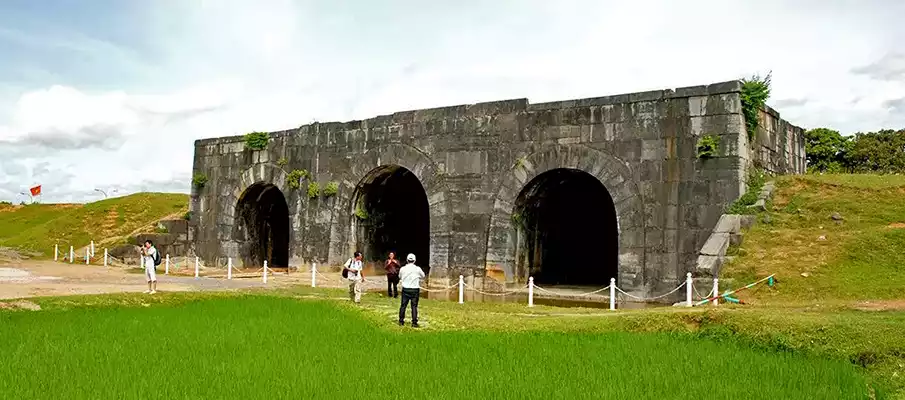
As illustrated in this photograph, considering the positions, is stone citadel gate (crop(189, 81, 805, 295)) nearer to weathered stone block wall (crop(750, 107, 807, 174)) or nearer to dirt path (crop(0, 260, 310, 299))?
weathered stone block wall (crop(750, 107, 807, 174))

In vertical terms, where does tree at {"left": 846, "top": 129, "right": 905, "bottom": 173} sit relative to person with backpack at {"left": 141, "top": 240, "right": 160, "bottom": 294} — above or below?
above

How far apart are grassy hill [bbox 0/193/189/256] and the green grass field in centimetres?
2213

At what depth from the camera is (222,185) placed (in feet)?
82.6

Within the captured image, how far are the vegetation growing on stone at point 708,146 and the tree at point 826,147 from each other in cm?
2143

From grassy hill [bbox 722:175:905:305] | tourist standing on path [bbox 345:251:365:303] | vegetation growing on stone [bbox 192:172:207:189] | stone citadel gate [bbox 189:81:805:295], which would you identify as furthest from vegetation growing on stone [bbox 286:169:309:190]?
grassy hill [bbox 722:175:905:305]

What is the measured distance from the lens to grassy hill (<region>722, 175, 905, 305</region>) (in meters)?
12.7

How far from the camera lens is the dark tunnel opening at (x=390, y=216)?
72.2ft

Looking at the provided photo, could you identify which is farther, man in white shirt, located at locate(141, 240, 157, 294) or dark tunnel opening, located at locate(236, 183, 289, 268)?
dark tunnel opening, located at locate(236, 183, 289, 268)

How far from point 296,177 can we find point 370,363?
50.1ft

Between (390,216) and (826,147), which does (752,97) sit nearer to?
(390,216)

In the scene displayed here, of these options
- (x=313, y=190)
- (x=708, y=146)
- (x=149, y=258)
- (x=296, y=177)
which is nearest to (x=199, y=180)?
(x=296, y=177)

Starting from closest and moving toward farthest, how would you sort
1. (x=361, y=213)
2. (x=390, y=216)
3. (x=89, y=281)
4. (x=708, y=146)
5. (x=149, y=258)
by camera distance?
1. (x=149, y=258)
2. (x=708, y=146)
3. (x=89, y=281)
4. (x=361, y=213)
5. (x=390, y=216)

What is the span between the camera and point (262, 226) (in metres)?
26.2

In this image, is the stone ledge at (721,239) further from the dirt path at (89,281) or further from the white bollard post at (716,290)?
the dirt path at (89,281)
